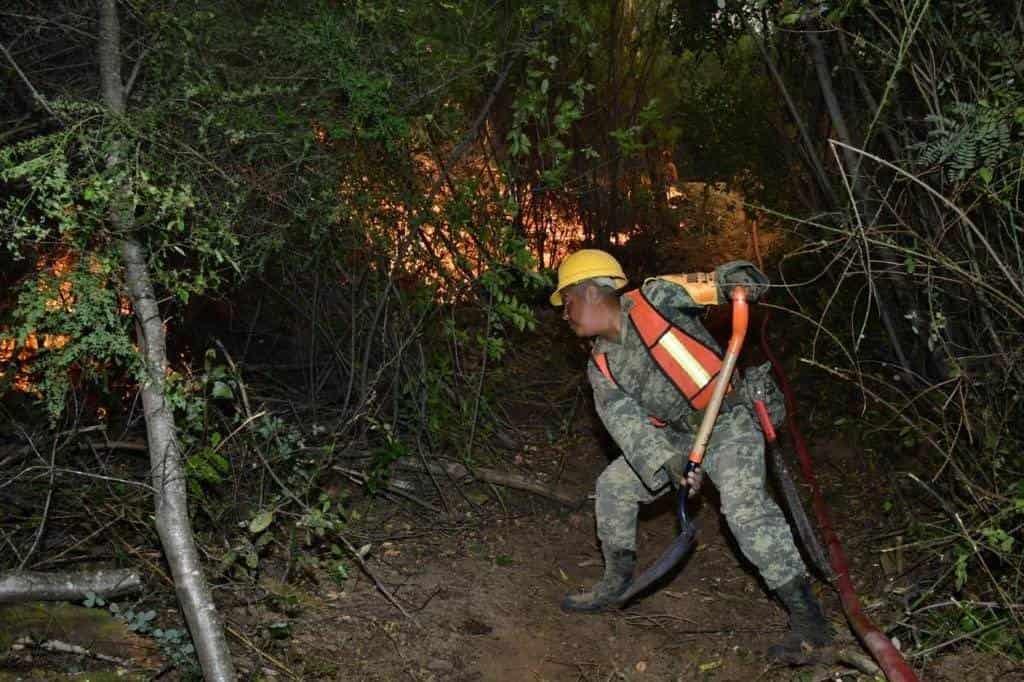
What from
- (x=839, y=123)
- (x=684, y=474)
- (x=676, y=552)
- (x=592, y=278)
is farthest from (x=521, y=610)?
(x=839, y=123)

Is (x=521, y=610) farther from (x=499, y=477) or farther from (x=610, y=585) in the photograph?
(x=499, y=477)

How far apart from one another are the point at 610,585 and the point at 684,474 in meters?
0.97

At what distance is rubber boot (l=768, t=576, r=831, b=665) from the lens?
177 inches

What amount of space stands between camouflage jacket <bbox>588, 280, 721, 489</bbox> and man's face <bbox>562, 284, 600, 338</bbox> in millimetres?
131

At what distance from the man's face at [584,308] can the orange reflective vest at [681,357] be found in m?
0.26

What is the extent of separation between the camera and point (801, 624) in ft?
14.9

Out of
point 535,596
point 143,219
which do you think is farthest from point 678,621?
point 143,219

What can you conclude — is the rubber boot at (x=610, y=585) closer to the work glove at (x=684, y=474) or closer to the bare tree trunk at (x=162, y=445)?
the work glove at (x=684, y=474)

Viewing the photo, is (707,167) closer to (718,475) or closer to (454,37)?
(454,37)

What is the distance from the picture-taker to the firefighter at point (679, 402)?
4.56m

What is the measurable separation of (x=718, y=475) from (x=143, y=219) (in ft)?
9.71

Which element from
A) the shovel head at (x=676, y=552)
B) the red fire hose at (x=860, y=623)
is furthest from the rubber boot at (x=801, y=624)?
the shovel head at (x=676, y=552)

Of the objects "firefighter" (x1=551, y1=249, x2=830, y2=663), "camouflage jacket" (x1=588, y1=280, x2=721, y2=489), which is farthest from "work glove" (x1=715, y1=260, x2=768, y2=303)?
"camouflage jacket" (x1=588, y1=280, x2=721, y2=489)

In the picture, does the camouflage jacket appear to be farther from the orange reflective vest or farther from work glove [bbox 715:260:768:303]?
work glove [bbox 715:260:768:303]
